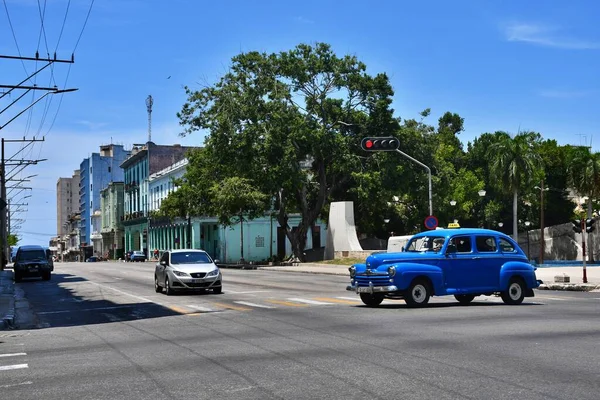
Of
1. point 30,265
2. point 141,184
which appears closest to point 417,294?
point 30,265

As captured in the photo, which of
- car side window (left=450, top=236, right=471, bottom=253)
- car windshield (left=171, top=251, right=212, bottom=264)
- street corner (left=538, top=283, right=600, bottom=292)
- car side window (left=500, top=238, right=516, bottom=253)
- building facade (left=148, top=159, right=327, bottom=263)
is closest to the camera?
car side window (left=450, top=236, right=471, bottom=253)

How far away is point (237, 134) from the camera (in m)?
61.2

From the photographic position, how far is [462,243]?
2044 cm

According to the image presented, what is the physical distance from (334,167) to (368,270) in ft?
140

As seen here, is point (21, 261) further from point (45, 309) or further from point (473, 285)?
point (473, 285)

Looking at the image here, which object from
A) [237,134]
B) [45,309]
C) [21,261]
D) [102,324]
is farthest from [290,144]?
[102,324]

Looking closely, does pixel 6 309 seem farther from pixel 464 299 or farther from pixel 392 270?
pixel 464 299

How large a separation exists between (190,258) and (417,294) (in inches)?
430

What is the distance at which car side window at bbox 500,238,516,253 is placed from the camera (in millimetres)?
21031

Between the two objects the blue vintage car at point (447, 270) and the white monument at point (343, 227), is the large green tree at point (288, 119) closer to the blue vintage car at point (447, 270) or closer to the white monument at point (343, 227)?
the white monument at point (343, 227)

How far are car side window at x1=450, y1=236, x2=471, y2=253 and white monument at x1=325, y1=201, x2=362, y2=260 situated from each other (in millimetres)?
40053

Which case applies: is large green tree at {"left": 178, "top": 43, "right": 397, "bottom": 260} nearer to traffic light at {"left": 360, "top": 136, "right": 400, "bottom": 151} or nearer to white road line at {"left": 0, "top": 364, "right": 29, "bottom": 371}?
traffic light at {"left": 360, "top": 136, "right": 400, "bottom": 151}

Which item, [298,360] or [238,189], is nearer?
[298,360]

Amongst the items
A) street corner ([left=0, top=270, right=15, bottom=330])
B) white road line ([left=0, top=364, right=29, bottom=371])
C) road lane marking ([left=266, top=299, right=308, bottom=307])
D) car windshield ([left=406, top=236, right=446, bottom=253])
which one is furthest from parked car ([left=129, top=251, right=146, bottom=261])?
white road line ([left=0, top=364, right=29, bottom=371])
